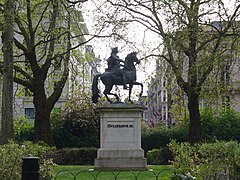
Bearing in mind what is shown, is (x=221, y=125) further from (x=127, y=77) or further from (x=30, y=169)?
(x=30, y=169)

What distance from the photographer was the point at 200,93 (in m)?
24.6

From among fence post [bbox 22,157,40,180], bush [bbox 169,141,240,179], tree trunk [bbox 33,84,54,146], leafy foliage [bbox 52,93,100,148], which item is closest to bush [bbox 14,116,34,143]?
leafy foliage [bbox 52,93,100,148]

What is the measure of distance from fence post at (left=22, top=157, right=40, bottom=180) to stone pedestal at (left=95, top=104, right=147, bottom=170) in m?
10.8

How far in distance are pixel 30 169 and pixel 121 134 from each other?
11.2 meters

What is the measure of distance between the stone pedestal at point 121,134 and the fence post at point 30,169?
1079 cm

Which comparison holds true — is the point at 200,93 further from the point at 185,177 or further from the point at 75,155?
the point at 185,177

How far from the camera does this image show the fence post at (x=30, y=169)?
750 cm

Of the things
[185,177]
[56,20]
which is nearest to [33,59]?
[56,20]

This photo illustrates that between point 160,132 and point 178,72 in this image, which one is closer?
point 178,72

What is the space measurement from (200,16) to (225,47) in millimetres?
2239

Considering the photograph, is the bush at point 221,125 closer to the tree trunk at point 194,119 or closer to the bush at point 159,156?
the tree trunk at point 194,119

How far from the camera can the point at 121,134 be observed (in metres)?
18.7

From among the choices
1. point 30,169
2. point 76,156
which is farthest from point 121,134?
point 30,169

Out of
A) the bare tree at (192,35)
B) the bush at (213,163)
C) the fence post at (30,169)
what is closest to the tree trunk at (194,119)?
the bare tree at (192,35)
